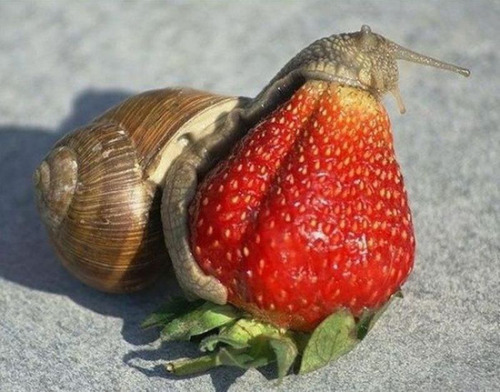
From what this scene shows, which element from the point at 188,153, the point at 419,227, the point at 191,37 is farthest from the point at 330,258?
the point at 191,37

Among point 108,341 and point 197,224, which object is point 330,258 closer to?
point 197,224

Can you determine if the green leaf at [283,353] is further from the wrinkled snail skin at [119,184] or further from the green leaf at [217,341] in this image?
the wrinkled snail skin at [119,184]

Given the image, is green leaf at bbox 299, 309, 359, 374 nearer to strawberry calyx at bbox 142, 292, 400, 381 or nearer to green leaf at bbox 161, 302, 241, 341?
strawberry calyx at bbox 142, 292, 400, 381

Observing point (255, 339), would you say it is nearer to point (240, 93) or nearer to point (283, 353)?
point (283, 353)

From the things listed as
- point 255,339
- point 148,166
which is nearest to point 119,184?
point 148,166

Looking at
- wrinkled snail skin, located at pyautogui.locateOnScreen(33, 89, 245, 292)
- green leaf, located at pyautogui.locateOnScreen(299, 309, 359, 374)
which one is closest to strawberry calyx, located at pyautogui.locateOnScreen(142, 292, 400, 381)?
green leaf, located at pyautogui.locateOnScreen(299, 309, 359, 374)

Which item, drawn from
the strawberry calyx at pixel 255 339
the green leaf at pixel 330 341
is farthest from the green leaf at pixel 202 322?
the green leaf at pixel 330 341

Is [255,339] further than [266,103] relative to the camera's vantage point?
No
